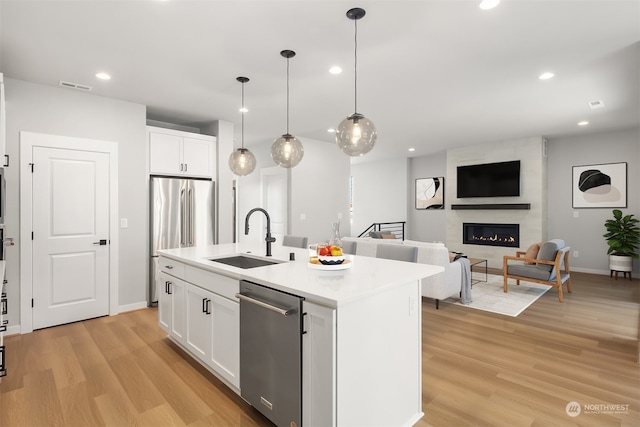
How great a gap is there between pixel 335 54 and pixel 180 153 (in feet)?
9.25

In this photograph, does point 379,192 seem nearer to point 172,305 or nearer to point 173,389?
point 172,305

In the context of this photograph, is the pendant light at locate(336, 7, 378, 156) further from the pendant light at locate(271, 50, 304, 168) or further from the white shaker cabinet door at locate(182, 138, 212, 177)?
the white shaker cabinet door at locate(182, 138, 212, 177)

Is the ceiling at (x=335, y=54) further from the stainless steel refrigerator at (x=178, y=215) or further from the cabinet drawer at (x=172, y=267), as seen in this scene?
the cabinet drawer at (x=172, y=267)

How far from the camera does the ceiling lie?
7.72 feet

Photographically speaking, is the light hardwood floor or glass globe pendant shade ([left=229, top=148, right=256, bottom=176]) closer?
the light hardwood floor

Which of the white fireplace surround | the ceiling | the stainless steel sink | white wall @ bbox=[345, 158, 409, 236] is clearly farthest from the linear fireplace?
the stainless steel sink

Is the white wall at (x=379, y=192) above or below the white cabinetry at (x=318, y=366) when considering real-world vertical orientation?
above

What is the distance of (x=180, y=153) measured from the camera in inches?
187

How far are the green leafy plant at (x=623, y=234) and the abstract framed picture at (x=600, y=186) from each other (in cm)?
39

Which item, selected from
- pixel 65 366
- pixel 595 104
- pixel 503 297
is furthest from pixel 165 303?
pixel 595 104

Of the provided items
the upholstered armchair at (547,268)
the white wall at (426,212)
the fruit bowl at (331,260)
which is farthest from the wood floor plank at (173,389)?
the white wall at (426,212)

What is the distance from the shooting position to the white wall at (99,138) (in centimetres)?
347

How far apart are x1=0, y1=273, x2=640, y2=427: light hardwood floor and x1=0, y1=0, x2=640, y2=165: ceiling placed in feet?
8.78

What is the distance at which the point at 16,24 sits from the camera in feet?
8.21
